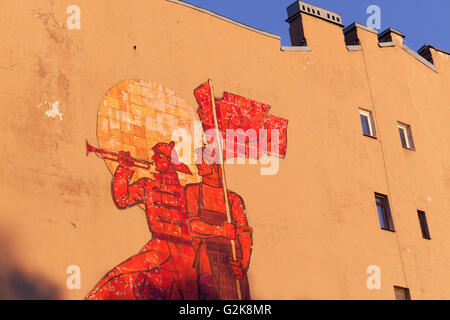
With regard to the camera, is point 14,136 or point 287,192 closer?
point 14,136

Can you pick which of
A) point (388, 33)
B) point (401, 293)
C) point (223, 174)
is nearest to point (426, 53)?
point (388, 33)

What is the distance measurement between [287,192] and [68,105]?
5.76 meters

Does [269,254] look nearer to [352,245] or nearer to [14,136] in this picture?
[352,245]

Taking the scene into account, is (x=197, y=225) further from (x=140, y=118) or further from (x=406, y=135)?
(x=406, y=135)

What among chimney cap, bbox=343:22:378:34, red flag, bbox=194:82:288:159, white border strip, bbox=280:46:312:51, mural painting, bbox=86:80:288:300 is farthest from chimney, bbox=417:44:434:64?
mural painting, bbox=86:80:288:300

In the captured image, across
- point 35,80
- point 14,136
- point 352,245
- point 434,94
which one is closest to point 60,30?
point 35,80

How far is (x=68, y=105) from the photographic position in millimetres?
17875

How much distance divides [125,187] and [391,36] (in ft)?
37.3

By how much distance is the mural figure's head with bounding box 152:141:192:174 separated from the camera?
740 inches

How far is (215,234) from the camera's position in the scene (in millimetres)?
18984

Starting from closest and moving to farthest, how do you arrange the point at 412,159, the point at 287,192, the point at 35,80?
1. the point at 35,80
2. the point at 287,192
3. the point at 412,159

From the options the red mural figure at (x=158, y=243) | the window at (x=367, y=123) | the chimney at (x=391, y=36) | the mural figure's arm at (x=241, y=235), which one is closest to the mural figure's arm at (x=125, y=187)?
the red mural figure at (x=158, y=243)

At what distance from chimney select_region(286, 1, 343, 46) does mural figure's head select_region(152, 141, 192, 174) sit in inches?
244

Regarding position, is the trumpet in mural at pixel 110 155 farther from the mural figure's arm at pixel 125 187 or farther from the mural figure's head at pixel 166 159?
the mural figure's head at pixel 166 159
